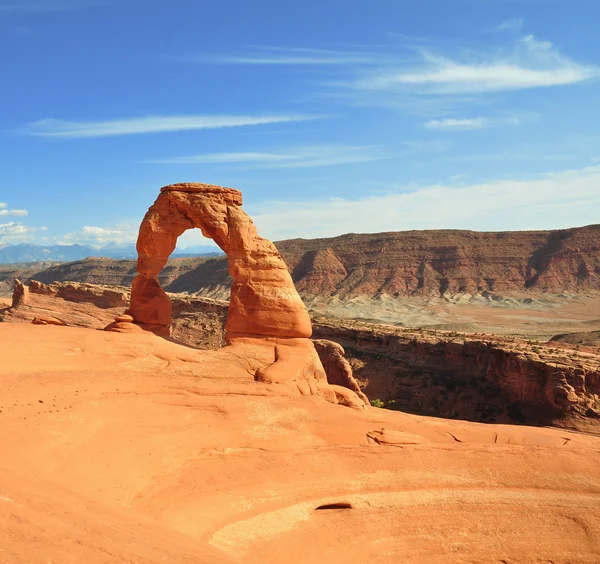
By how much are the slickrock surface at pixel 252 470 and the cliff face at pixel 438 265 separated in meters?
89.4

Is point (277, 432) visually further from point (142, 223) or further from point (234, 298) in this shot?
point (142, 223)

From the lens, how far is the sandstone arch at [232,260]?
20125mm

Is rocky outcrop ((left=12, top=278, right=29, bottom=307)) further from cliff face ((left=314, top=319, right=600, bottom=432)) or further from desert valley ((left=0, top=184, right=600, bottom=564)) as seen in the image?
cliff face ((left=314, top=319, right=600, bottom=432))

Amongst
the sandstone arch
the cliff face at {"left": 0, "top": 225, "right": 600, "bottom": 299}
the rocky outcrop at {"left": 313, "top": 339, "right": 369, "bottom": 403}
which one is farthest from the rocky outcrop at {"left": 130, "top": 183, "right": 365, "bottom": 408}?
the cliff face at {"left": 0, "top": 225, "right": 600, "bottom": 299}

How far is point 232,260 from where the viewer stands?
21141 millimetres

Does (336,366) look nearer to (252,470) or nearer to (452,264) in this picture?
(252,470)

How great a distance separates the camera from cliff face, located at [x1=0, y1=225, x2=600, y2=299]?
108125 mm

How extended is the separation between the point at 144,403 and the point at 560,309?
94893 mm

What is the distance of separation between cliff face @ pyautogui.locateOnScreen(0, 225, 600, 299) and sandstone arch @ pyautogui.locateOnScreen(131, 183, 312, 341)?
83082 millimetres

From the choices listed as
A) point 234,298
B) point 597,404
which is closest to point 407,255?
point 597,404

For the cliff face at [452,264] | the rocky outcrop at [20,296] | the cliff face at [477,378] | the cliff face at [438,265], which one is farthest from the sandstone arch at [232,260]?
the cliff face at [452,264]

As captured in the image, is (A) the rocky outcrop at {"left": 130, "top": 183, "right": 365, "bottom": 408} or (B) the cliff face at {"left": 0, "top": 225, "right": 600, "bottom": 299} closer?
(A) the rocky outcrop at {"left": 130, "top": 183, "right": 365, "bottom": 408}

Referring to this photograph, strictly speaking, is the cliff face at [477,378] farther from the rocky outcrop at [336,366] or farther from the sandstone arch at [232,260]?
the sandstone arch at [232,260]

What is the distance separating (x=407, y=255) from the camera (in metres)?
117
